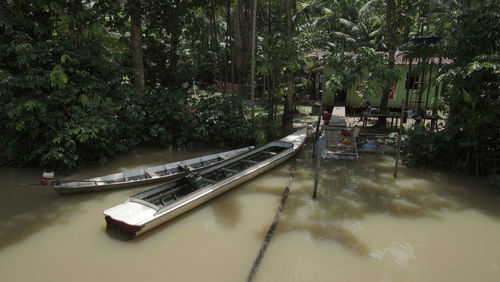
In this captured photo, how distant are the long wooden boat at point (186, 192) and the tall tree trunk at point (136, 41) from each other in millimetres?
5098

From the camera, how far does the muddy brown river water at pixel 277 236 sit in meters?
4.92

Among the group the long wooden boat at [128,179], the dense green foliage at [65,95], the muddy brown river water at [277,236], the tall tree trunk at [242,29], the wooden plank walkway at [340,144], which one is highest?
the tall tree trunk at [242,29]

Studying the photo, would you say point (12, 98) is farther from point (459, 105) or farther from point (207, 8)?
point (459, 105)

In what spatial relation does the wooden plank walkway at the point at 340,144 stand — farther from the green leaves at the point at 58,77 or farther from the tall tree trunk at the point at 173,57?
the green leaves at the point at 58,77

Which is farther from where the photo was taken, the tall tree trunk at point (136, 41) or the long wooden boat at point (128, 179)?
the tall tree trunk at point (136, 41)

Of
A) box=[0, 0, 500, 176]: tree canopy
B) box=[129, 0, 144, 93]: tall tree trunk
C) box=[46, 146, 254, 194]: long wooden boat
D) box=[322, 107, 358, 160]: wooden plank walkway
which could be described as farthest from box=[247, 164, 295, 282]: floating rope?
box=[129, 0, 144, 93]: tall tree trunk

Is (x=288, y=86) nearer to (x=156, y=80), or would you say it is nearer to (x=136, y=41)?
(x=156, y=80)

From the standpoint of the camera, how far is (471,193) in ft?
25.5

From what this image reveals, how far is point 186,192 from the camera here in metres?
7.22

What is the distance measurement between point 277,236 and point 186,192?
2564 mm

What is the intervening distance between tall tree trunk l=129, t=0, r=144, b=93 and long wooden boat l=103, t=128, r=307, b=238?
5098 mm

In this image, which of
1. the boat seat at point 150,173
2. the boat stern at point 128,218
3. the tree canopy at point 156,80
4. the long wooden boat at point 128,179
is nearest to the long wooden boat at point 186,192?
the boat stern at point 128,218

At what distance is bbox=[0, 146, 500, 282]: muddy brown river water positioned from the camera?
16.1 feet

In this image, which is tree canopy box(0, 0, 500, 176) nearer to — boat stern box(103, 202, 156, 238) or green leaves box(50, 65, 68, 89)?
green leaves box(50, 65, 68, 89)
